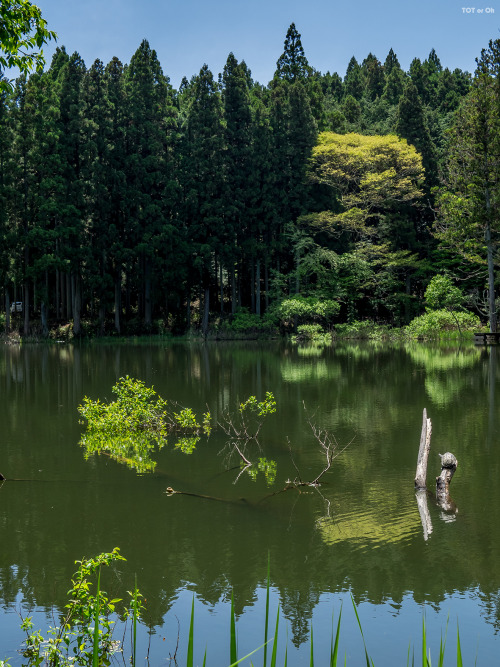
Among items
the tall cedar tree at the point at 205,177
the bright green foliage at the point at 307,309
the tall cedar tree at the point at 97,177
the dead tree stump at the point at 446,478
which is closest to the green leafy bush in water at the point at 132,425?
the dead tree stump at the point at 446,478

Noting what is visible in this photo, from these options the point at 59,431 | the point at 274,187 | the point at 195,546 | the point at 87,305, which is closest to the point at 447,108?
the point at 274,187

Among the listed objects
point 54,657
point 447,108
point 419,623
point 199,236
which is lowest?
point 419,623

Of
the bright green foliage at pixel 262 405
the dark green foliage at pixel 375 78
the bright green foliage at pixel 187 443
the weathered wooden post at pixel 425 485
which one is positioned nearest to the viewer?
the weathered wooden post at pixel 425 485

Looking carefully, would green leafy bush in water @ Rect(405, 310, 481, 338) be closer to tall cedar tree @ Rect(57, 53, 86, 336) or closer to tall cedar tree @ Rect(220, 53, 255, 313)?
tall cedar tree @ Rect(220, 53, 255, 313)

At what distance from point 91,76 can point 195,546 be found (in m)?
40.3

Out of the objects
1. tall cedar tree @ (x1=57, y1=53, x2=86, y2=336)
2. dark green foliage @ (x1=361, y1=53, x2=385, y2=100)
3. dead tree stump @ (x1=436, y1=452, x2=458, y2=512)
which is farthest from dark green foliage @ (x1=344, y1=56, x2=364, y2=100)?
dead tree stump @ (x1=436, y1=452, x2=458, y2=512)

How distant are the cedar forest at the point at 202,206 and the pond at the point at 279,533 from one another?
89.8 feet

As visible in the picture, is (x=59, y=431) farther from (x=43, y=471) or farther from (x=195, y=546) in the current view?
(x=195, y=546)

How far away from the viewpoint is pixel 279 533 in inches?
230

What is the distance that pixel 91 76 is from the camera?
40656 mm

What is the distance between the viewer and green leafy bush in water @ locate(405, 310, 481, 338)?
3447 centimetres

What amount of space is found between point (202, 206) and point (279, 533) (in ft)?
121

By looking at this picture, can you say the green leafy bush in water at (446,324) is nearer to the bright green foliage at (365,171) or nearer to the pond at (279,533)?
the bright green foliage at (365,171)

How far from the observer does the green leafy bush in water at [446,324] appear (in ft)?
113
